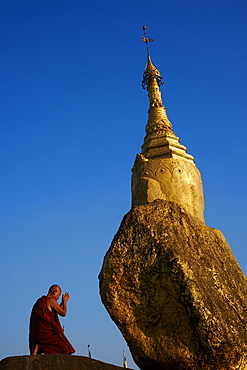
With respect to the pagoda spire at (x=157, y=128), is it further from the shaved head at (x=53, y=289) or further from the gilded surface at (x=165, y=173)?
the shaved head at (x=53, y=289)

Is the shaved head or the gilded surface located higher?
the gilded surface

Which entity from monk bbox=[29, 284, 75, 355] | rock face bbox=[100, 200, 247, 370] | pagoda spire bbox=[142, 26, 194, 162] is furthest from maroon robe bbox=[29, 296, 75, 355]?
pagoda spire bbox=[142, 26, 194, 162]

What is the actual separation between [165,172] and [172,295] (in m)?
10.6

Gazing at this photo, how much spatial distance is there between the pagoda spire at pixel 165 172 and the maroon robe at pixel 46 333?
6.52 metres

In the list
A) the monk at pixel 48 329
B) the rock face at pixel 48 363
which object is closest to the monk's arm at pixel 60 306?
the monk at pixel 48 329

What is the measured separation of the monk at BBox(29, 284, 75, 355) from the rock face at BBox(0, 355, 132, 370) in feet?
3.58

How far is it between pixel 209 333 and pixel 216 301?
20.8 inches

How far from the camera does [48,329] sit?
729 cm

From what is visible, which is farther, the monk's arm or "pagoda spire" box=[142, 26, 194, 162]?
"pagoda spire" box=[142, 26, 194, 162]

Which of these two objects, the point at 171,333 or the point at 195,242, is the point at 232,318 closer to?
the point at 171,333

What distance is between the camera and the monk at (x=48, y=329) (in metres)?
7.20

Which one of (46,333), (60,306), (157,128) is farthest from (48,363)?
(157,128)

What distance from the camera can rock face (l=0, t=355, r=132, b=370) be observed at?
590 centimetres

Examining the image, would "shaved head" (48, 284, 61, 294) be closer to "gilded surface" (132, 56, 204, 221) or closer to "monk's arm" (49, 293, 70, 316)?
"monk's arm" (49, 293, 70, 316)
